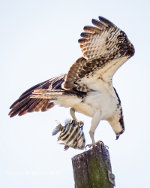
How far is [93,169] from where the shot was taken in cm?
358

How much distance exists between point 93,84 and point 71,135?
1455 millimetres

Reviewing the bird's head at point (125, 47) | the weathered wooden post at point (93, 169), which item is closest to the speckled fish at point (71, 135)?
the weathered wooden post at point (93, 169)

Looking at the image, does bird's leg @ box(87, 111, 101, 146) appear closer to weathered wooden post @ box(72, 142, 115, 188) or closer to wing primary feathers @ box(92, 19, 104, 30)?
wing primary feathers @ box(92, 19, 104, 30)

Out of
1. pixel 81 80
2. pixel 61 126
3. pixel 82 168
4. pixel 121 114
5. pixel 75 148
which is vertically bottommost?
pixel 82 168

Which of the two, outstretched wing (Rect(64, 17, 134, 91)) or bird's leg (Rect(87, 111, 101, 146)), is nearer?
outstretched wing (Rect(64, 17, 134, 91))

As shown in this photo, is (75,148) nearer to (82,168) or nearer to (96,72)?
(82,168)

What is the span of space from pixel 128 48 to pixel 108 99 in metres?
0.98

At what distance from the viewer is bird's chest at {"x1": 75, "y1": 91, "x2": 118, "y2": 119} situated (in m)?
5.91

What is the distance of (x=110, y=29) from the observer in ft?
17.6

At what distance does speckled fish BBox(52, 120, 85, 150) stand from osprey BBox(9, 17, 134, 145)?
1.65 feet

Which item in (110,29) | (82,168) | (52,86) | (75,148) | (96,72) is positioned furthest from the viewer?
(52,86)

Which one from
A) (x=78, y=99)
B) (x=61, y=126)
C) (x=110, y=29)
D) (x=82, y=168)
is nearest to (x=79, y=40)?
(x=110, y=29)

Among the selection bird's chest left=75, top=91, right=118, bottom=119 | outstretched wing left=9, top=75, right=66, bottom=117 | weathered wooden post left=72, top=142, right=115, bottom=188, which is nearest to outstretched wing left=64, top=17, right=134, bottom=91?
bird's chest left=75, top=91, right=118, bottom=119

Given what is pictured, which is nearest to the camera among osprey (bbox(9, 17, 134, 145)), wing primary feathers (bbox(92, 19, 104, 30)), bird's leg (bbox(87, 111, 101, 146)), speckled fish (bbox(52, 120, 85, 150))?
speckled fish (bbox(52, 120, 85, 150))
